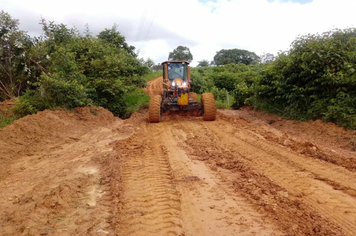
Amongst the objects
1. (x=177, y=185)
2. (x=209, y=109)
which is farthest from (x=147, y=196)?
(x=209, y=109)

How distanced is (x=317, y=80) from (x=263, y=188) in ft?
25.4

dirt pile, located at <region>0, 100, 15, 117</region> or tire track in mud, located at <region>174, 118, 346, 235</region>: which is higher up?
dirt pile, located at <region>0, 100, 15, 117</region>

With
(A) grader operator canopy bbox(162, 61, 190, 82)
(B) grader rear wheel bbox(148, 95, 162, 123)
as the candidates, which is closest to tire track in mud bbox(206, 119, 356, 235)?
(B) grader rear wheel bbox(148, 95, 162, 123)

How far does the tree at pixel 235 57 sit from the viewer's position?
221 feet

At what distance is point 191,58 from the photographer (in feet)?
220

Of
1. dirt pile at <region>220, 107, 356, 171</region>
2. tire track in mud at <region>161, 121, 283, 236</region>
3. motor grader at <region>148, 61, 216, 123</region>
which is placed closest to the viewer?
tire track in mud at <region>161, 121, 283, 236</region>

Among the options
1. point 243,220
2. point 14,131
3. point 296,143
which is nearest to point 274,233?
point 243,220

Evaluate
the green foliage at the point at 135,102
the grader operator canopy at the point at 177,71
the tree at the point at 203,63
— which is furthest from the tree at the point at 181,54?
the grader operator canopy at the point at 177,71

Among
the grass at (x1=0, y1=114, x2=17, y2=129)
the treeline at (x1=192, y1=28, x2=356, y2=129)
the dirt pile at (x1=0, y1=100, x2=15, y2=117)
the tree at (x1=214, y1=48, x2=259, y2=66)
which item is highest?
the tree at (x1=214, y1=48, x2=259, y2=66)

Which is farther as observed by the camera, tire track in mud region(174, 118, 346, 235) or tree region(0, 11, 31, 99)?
tree region(0, 11, 31, 99)

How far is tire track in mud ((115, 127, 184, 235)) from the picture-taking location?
11.5ft

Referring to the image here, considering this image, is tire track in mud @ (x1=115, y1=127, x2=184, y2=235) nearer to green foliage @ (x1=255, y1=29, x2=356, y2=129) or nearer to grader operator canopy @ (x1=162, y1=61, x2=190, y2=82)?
green foliage @ (x1=255, y1=29, x2=356, y2=129)

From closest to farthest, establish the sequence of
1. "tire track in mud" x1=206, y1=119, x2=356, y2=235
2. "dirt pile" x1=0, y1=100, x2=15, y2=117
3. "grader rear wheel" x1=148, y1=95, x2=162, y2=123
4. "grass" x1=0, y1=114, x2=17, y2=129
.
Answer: "tire track in mud" x1=206, y1=119, x2=356, y2=235, "grass" x1=0, y1=114, x2=17, y2=129, "dirt pile" x1=0, y1=100, x2=15, y2=117, "grader rear wheel" x1=148, y1=95, x2=162, y2=123

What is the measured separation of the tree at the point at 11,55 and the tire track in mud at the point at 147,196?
9738 millimetres
